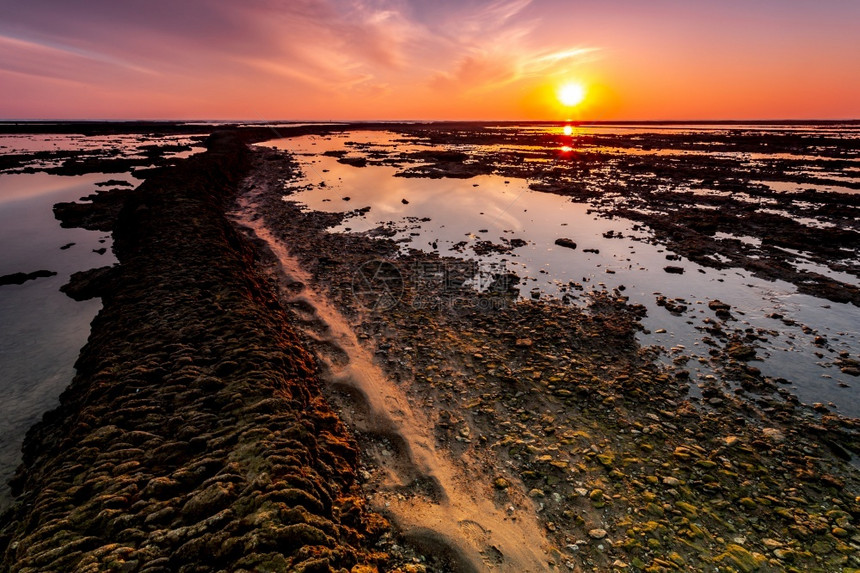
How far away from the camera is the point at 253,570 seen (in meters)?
3.74

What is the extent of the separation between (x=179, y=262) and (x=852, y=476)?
735 inches

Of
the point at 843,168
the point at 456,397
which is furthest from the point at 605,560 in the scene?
the point at 843,168

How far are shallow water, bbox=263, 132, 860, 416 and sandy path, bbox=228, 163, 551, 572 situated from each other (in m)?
7.42

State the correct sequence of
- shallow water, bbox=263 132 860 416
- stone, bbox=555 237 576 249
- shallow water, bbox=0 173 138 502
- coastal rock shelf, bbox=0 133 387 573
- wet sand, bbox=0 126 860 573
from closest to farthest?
coastal rock shelf, bbox=0 133 387 573 < wet sand, bbox=0 126 860 573 < shallow water, bbox=0 173 138 502 < shallow water, bbox=263 132 860 416 < stone, bbox=555 237 576 249

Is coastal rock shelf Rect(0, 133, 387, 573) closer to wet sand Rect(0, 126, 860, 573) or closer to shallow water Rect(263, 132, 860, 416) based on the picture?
wet sand Rect(0, 126, 860, 573)

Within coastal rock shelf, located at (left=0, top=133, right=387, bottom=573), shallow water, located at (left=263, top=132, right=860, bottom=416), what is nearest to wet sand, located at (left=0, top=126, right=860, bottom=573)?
coastal rock shelf, located at (left=0, top=133, right=387, bottom=573)

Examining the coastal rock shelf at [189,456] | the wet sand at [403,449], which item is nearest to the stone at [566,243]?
the wet sand at [403,449]

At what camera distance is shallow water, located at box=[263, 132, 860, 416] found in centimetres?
1058

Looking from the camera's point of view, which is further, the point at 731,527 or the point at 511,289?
the point at 511,289

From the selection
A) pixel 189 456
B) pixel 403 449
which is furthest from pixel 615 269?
pixel 189 456

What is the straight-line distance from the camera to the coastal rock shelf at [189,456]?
13.1 ft

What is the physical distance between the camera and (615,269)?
16750 millimetres

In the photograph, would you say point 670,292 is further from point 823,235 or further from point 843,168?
point 843,168

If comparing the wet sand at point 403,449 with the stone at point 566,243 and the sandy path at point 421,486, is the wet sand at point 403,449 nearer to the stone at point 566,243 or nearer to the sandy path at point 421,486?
the sandy path at point 421,486
